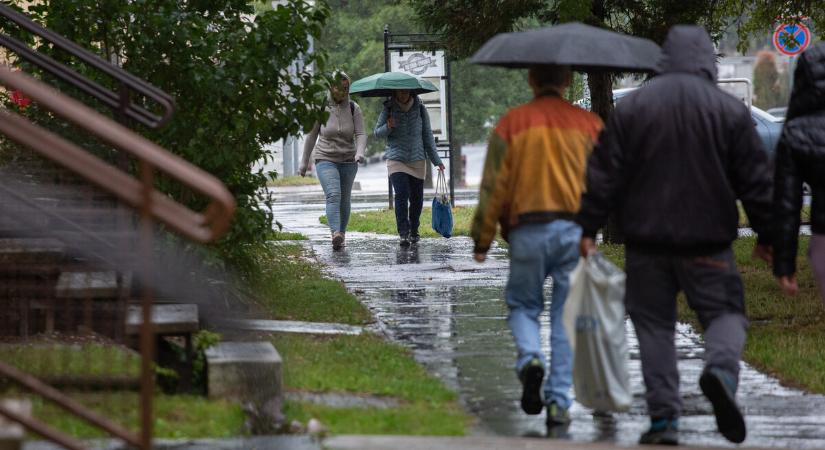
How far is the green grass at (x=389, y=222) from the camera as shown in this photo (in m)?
18.4

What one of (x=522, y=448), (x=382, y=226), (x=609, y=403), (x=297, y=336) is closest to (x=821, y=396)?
(x=609, y=403)

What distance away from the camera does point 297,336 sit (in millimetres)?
8844

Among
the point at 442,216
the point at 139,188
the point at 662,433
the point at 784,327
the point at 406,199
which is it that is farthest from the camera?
the point at 442,216

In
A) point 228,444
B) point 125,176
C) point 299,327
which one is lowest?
point 299,327

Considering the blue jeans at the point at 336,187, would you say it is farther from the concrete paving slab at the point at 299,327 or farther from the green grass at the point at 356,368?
the green grass at the point at 356,368

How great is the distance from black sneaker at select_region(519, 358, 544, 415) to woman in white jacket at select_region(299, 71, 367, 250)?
353 inches

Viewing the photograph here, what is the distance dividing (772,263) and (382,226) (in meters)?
13.1

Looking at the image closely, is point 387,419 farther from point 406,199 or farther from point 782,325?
point 406,199

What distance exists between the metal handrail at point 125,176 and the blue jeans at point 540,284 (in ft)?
6.46

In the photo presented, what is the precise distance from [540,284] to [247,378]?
1.40 m

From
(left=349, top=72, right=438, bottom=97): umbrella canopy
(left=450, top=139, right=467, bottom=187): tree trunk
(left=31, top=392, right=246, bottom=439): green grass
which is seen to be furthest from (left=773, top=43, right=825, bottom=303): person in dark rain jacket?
(left=450, top=139, right=467, bottom=187): tree trunk

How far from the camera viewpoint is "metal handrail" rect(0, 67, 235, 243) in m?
4.78

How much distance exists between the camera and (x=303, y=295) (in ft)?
35.6

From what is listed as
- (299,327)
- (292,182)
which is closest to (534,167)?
(299,327)
